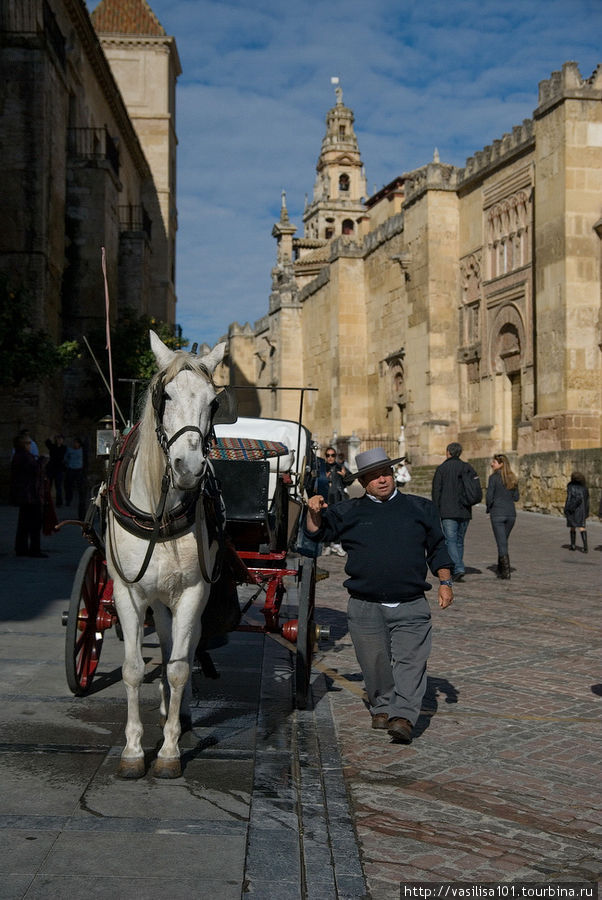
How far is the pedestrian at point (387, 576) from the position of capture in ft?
18.6

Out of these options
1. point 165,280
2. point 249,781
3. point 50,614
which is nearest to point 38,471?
point 50,614

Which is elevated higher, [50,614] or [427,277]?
[427,277]

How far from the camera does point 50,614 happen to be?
9.60 metres

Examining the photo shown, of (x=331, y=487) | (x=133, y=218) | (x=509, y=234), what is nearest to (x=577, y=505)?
(x=331, y=487)

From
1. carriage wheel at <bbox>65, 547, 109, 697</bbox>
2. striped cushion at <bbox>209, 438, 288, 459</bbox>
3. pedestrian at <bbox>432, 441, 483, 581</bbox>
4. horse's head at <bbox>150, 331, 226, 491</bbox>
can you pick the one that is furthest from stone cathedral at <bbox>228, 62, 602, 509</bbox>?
horse's head at <bbox>150, 331, 226, 491</bbox>

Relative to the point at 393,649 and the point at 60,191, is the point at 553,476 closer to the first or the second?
the point at 60,191

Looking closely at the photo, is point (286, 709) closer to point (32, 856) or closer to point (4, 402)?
point (32, 856)

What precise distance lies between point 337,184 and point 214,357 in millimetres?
94665

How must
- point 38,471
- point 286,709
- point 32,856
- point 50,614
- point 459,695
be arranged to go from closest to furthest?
point 32,856 → point 286,709 → point 459,695 → point 50,614 → point 38,471

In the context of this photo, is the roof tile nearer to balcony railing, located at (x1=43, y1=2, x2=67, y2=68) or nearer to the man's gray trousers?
balcony railing, located at (x1=43, y1=2, x2=67, y2=68)

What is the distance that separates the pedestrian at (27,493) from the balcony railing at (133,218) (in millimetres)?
29403

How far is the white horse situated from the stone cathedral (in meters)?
18.7

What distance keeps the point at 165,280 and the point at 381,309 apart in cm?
1632

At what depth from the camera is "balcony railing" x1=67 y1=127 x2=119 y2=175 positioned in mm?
31389
